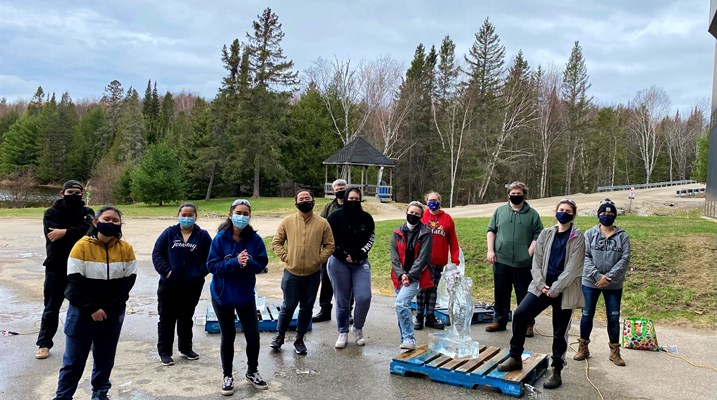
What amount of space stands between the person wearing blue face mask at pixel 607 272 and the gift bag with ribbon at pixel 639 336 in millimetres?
694

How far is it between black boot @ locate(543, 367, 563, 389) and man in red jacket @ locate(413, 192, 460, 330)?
6.96 ft

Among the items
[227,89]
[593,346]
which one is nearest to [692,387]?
[593,346]

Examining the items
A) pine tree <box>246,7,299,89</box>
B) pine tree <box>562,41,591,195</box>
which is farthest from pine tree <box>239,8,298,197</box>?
pine tree <box>562,41,591,195</box>

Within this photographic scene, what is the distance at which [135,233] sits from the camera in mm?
20453

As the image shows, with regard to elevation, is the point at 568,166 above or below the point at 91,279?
above

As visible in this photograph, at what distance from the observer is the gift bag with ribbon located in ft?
21.1

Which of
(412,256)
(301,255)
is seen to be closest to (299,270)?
(301,255)

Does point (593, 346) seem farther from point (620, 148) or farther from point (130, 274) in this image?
point (620, 148)

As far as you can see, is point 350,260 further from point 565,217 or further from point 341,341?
point 565,217

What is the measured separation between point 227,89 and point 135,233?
98.3 ft

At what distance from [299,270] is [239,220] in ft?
4.00

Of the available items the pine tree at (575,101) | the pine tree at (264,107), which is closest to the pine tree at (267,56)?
the pine tree at (264,107)

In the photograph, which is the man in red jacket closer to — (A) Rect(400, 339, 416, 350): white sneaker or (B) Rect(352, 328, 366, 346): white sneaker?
(B) Rect(352, 328, 366, 346): white sneaker

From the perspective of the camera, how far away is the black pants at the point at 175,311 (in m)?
5.61
